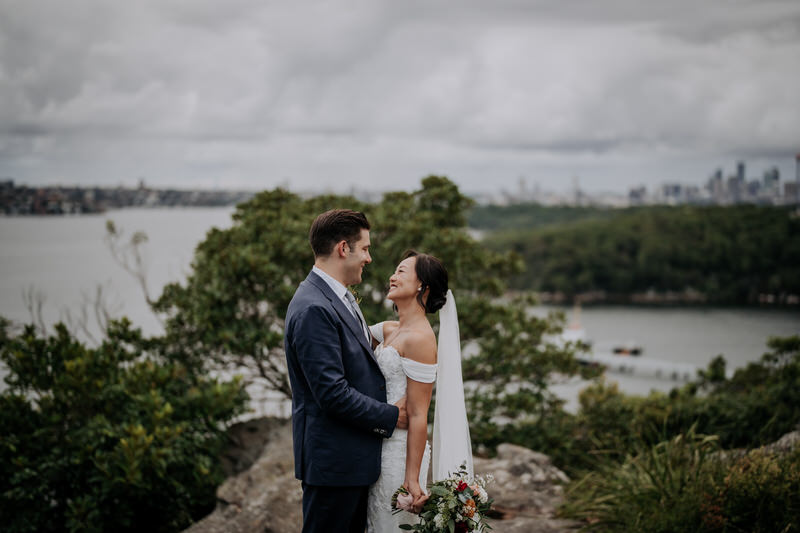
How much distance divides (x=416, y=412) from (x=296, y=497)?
2.91 meters

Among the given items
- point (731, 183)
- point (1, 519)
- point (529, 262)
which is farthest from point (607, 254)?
point (731, 183)

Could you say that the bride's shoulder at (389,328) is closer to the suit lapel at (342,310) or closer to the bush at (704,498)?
the suit lapel at (342,310)

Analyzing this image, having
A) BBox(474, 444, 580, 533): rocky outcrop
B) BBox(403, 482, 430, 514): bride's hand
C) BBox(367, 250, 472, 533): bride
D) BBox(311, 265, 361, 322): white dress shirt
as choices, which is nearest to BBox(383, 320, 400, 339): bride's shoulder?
BBox(367, 250, 472, 533): bride

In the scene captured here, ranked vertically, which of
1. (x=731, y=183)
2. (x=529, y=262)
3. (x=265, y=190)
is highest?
(x=731, y=183)

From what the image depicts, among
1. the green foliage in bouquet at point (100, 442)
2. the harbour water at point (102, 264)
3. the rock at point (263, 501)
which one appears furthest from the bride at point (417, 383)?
the harbour water at point (102, 264)

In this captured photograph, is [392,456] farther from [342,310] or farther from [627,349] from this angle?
[627,349]

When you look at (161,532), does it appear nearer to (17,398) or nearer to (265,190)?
(17,398)

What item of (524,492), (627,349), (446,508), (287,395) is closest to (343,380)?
(446,508)

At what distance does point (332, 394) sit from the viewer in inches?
103

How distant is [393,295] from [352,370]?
18.0 inches

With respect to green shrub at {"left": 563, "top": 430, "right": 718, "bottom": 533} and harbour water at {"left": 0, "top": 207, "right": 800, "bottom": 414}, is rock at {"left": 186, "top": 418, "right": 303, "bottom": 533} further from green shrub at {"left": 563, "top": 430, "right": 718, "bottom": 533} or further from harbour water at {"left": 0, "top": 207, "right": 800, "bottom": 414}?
harbour water at {"left": 0, "top": 207, "right": 800, "bottom": 414}

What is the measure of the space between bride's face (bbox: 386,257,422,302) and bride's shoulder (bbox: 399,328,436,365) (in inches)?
7.8

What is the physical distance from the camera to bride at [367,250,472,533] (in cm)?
293

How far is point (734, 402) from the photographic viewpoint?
800 cm
